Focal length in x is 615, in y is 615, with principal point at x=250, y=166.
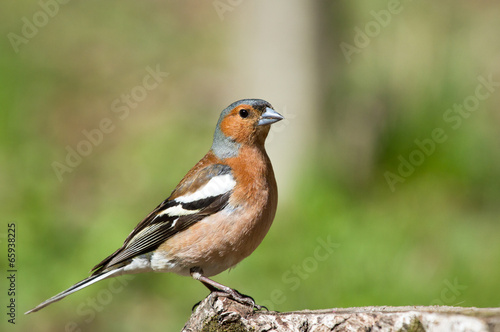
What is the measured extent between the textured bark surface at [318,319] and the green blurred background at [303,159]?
2.75 meters

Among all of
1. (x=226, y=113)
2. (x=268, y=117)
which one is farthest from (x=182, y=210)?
(x=268, y=117)

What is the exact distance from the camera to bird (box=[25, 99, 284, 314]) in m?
4.15

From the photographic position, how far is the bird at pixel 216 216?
4.15m

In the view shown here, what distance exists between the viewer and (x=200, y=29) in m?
12.0

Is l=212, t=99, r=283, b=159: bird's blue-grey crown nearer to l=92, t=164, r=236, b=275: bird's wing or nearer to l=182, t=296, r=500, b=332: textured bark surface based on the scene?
l=92, t=164, r=236, b=275: bird's wing

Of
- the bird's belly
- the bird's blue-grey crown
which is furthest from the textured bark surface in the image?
the bird's blue-grey crown

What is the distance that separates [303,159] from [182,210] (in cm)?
369

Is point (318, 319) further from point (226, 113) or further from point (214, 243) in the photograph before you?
point (226, 113)

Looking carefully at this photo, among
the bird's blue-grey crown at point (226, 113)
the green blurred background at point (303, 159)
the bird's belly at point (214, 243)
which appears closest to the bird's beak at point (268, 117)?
the bird's blue-grey crown at point (226, 113)

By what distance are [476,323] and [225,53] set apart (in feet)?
30.1

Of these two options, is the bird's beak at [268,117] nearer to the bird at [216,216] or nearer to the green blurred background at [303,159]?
the bird at [216,216]

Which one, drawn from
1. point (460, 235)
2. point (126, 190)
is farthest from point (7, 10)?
point (460, 235)

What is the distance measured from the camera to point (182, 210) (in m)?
4.38

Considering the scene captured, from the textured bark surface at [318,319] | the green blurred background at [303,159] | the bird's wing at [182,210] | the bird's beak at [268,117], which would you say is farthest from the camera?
the green blurred background at [303,159]
